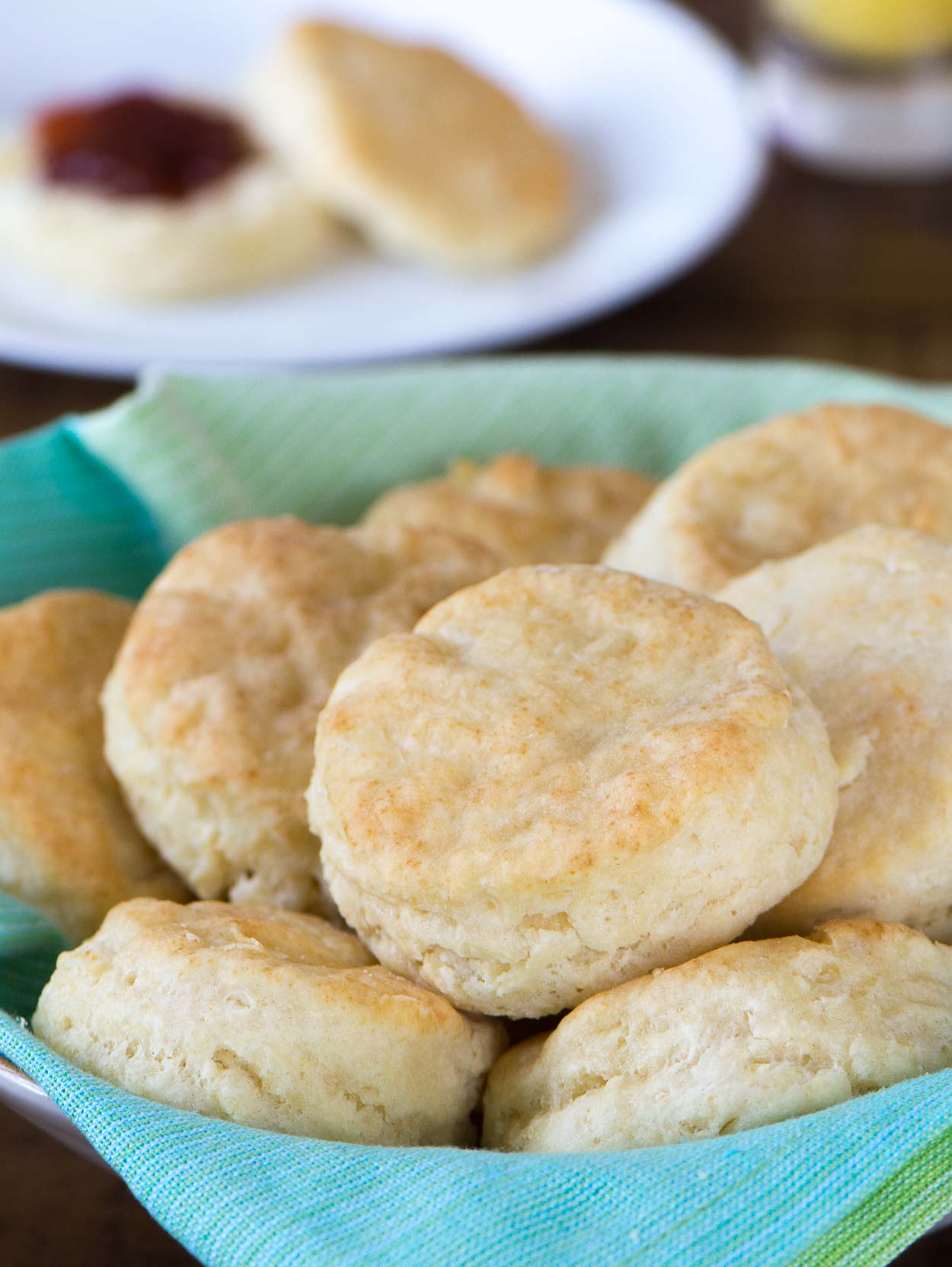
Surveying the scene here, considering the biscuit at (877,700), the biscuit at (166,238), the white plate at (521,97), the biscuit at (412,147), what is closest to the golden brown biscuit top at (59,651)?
the biscuit at (877,700)

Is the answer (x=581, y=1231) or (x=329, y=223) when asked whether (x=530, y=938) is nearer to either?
(x=581, y=1231)

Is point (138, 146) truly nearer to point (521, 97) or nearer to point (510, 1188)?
point (521, 97)

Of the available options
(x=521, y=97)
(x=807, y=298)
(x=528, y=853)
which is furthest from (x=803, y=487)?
(x=521, y=97)

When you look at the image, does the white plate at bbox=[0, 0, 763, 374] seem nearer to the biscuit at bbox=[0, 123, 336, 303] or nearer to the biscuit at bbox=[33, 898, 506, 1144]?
the biscuit at bbox=[0, 123, 336, 303]

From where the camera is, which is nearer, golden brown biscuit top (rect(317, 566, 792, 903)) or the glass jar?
golden brown biscuit top (rect(317, 566, 792, 903))

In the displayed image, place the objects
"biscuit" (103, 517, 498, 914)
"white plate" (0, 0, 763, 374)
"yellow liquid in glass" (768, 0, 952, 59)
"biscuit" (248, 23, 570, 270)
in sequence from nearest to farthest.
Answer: "biscuit" (103, 517, 498, 914) < "white plate" (0, 0, 763, 374) < "biscuit" (248, 23, 570, 270) < "yellow liquid in glass" (768, 0, 952, 59)

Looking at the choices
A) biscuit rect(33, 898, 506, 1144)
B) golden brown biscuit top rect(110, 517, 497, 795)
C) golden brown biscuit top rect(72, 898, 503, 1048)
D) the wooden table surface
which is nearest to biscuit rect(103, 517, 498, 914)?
golden brown biscuit top rect(110, 517, 497, 795)
